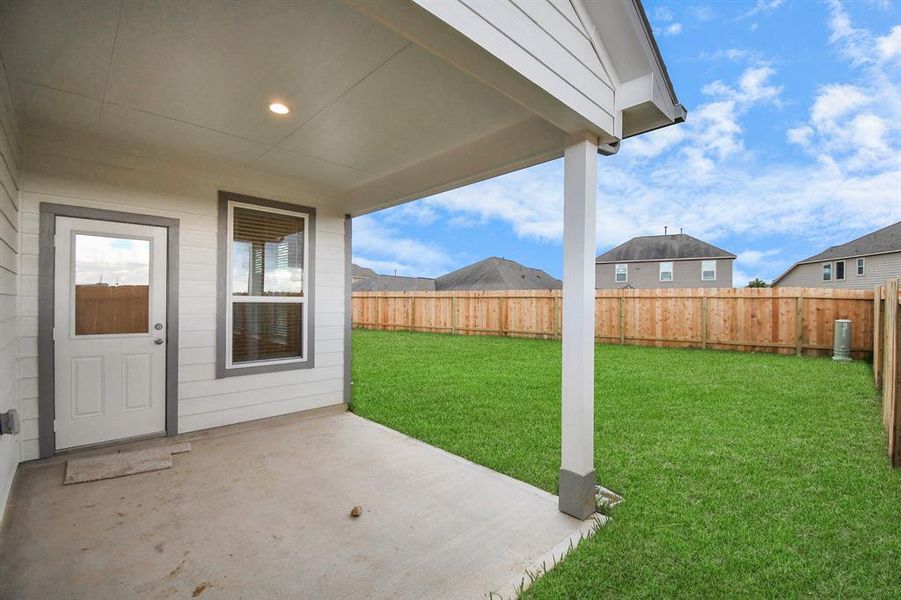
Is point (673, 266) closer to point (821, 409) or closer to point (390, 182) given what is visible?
point (821, 409)

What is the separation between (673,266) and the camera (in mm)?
20188

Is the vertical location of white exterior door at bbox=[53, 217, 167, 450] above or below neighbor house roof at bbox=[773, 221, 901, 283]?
below

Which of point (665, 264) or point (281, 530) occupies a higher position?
point (665, 264)

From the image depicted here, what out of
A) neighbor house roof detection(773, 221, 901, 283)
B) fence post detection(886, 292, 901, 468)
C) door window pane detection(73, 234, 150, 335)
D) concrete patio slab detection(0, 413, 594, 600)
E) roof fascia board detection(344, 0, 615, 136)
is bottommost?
concrete patio slab detection(0, 413, 594, 600)

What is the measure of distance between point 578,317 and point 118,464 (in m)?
3.59

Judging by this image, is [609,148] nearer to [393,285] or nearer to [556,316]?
[556,316]

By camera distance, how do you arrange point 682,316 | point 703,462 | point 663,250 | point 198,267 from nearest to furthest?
point 703,462
point 198,267
point 682,316
point 663,250

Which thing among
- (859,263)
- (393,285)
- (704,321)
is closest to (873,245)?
(859,263)

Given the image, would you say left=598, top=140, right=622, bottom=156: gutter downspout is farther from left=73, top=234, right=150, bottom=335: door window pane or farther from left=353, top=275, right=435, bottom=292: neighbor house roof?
left=353, top=275, right=435, bottom=292: neighbor house roof

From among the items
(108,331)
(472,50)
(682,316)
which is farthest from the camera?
(682,316)

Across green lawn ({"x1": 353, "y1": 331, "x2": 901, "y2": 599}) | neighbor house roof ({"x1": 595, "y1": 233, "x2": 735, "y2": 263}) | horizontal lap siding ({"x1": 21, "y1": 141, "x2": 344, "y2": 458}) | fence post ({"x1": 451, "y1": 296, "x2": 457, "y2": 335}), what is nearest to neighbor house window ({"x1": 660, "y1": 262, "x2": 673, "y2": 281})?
neighbor house roof ({"x1": 595, "y1": 233, "x2": 735, "y2": 263})

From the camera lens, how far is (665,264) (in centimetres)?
2036

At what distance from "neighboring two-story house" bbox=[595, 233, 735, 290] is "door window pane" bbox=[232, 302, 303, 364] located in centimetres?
1638

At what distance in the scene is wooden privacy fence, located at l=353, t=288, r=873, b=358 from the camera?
8.23 metres
